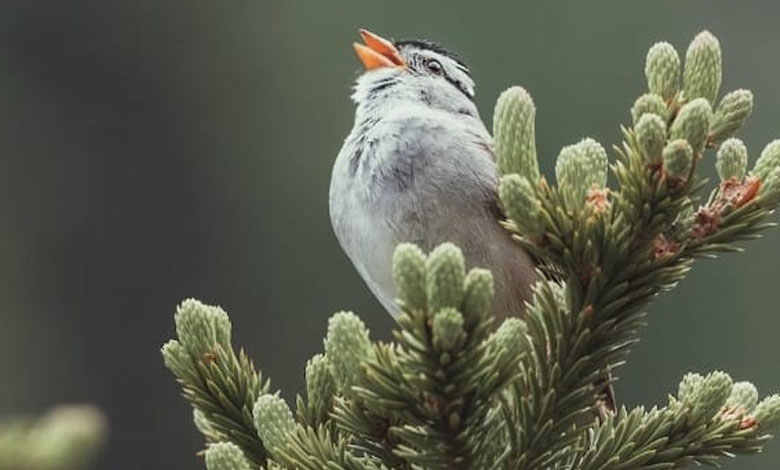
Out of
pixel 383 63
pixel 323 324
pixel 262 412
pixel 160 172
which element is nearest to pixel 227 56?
pixel 160 172

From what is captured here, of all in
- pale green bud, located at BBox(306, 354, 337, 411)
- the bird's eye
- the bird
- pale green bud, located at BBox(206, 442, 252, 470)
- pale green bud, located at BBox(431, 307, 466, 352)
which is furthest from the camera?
the bird's eye

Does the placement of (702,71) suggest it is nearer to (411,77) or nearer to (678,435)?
(678,435)

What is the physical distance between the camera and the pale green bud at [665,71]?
2445mm

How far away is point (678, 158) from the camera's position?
2252 millimetres

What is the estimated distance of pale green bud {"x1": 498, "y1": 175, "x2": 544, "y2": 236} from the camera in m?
2.30

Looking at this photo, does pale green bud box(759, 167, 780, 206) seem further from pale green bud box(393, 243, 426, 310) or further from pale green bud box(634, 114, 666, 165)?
pale green bud box(393, 243, 426, 310)

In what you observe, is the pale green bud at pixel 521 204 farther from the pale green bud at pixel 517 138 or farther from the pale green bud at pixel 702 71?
the pale green bud at pixel 702 71

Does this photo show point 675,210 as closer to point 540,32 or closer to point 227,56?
point 540,32

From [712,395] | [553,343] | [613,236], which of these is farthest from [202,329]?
[712,395]

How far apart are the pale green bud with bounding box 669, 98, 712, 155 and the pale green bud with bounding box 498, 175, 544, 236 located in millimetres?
202

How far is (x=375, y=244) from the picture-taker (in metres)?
3.62

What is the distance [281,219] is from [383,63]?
19479 millimetres

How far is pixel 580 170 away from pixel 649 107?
0.40 feet

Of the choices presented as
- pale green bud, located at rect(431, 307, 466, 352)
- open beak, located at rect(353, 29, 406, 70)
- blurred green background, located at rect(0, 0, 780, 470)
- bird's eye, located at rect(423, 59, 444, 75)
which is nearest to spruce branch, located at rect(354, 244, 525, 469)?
pale green bud, located at rect(431, 307, 466, 352)
